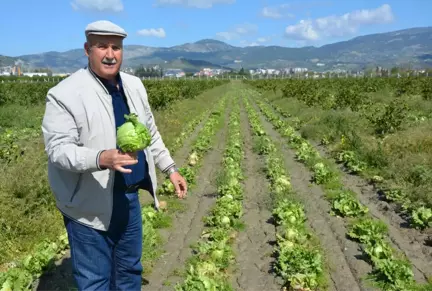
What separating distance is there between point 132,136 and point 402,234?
5.53m

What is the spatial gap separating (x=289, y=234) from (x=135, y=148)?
402 cm

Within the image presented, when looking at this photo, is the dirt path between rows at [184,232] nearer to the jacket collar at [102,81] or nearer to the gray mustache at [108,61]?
the jacket collar at [102,81]

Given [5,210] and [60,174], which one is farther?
[5,210]

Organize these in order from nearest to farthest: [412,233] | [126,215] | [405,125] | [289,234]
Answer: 1. [126,215]
2. [289,234]
3. [412,233]
4. [405,125]

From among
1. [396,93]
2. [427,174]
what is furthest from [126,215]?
[396,93]

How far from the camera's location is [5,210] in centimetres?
638

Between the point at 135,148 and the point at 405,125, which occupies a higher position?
the point at 135,148

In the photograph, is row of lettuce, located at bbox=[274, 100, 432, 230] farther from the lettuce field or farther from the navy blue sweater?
the navy blue sweater

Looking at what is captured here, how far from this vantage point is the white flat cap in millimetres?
3014

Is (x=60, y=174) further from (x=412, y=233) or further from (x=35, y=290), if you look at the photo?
(x=412, y=233)

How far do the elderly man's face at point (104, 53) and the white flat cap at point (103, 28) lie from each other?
1.6 inches

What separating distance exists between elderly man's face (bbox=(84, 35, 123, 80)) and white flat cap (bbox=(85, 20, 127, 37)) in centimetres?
4

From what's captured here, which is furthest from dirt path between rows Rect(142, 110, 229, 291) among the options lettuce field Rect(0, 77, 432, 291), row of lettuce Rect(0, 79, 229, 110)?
row of lettuce Rect(0, 79, 229, 110)

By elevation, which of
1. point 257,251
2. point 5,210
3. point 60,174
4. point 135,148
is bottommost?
point 257,251
